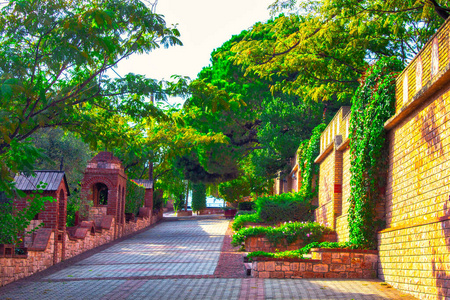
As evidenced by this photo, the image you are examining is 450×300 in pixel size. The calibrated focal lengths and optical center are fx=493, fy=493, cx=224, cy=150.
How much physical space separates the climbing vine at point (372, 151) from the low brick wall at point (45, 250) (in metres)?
7.63

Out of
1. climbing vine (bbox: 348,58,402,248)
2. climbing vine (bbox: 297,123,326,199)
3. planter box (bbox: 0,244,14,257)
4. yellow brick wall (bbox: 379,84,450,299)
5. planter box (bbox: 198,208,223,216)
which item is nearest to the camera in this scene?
yellow brick wall (bbox: 379,84,450,299)

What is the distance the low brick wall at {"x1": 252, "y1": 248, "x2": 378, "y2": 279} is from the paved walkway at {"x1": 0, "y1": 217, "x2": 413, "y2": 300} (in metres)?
0.33

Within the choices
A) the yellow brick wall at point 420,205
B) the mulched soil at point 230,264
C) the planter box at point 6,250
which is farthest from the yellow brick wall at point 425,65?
the planter box at point 6,250

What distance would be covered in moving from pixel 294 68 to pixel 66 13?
906cm

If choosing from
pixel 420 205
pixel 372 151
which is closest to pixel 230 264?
pixel 372 151

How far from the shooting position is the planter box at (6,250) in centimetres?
1046

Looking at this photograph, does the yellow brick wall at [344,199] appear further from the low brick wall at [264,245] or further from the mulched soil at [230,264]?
the mulched soil at [230,264]

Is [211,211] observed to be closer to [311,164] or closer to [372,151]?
[311,164]

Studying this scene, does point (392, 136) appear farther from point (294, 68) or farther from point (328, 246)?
point (294, 68)

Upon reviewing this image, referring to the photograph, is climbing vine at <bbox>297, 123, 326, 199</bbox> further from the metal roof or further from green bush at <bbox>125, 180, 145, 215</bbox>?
green bush at <bbox>125, 180, 145, 215</bbox>

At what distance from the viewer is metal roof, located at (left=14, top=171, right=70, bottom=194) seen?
1337 centimetres

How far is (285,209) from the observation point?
19875mm

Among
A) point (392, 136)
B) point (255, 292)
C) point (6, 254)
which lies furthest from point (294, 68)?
point (6, 254)

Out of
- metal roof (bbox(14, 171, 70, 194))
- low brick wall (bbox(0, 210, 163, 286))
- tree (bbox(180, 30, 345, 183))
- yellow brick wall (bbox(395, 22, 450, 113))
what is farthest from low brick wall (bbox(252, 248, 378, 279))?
tree (bbox(180, 30, 345, 183))
